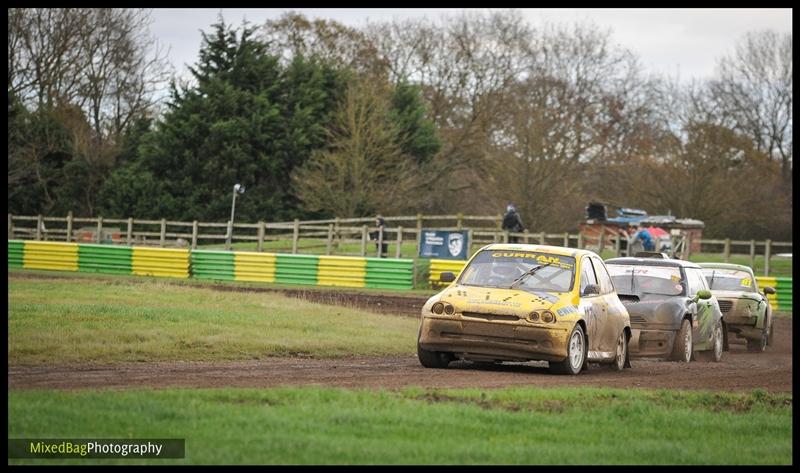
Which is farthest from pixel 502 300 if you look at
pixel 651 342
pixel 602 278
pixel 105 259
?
pixel 105 259

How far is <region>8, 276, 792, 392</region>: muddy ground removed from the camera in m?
11.5

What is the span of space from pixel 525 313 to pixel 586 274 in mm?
1602

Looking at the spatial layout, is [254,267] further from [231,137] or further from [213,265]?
[231,137]

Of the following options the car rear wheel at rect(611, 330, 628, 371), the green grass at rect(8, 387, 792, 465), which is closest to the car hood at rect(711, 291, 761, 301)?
the car rear wheel at rect(611, 330, 628, 371)

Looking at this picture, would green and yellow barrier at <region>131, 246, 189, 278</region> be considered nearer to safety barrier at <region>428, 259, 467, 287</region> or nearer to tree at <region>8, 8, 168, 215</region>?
safety barrier at <region>428, 259, 467, 287</region>

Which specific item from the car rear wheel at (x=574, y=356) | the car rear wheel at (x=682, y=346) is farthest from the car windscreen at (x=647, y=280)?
the car rear wheel at (x=574, y=356)

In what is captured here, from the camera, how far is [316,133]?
6041 cm

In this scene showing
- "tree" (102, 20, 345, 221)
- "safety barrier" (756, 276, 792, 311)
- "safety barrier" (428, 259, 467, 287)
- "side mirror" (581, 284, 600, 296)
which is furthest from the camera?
"tree" (102, 20, 345, 221)

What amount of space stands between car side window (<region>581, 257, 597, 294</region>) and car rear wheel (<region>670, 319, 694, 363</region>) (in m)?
2.88

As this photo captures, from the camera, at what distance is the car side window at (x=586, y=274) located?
14.9 m

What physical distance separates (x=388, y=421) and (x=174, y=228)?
1906 inches

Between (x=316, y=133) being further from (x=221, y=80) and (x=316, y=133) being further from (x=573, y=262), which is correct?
(x=573, y=262)

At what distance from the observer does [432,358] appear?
14.4m

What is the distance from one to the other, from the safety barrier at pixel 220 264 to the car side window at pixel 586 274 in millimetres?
19996
